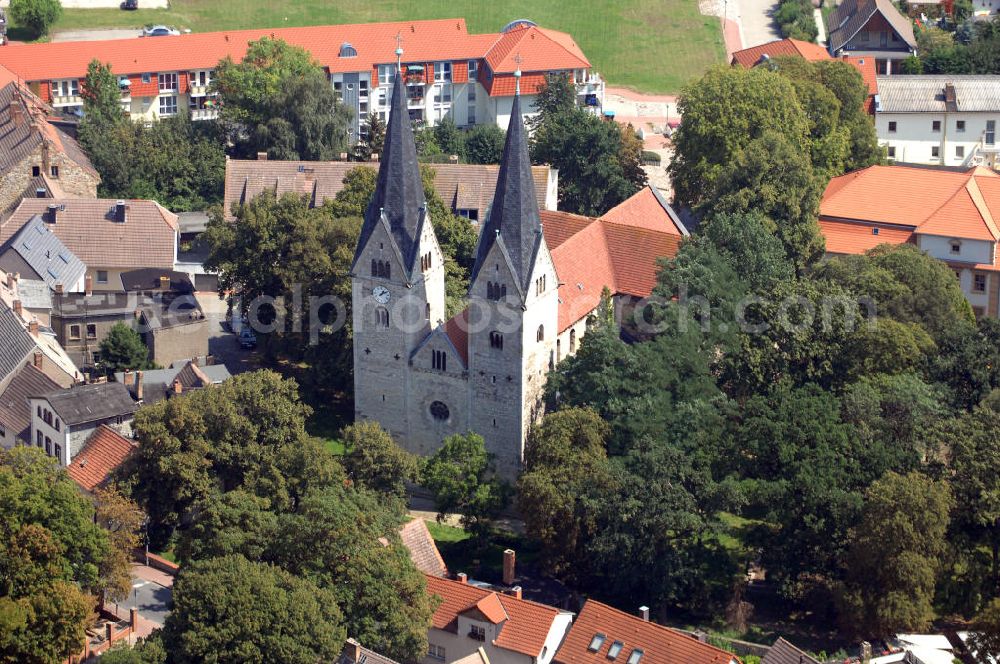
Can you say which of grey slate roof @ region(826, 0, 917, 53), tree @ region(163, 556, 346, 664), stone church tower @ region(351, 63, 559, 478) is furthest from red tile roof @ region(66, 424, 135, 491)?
grey slate roof @ region(826, 0, 917, 53)

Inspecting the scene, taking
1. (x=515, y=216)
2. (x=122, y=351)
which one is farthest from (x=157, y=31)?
(x=515, y=216)

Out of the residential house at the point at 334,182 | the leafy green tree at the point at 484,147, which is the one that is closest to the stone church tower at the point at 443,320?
the residential house at the point at 334,182

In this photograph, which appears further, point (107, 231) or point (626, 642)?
point (107, 231)

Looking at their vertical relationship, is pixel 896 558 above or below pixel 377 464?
below

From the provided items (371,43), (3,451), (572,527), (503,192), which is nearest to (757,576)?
(572,527)

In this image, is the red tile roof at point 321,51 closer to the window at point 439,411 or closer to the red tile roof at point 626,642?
the window at point 439,411

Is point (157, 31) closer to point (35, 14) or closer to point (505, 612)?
point (35, 14)
